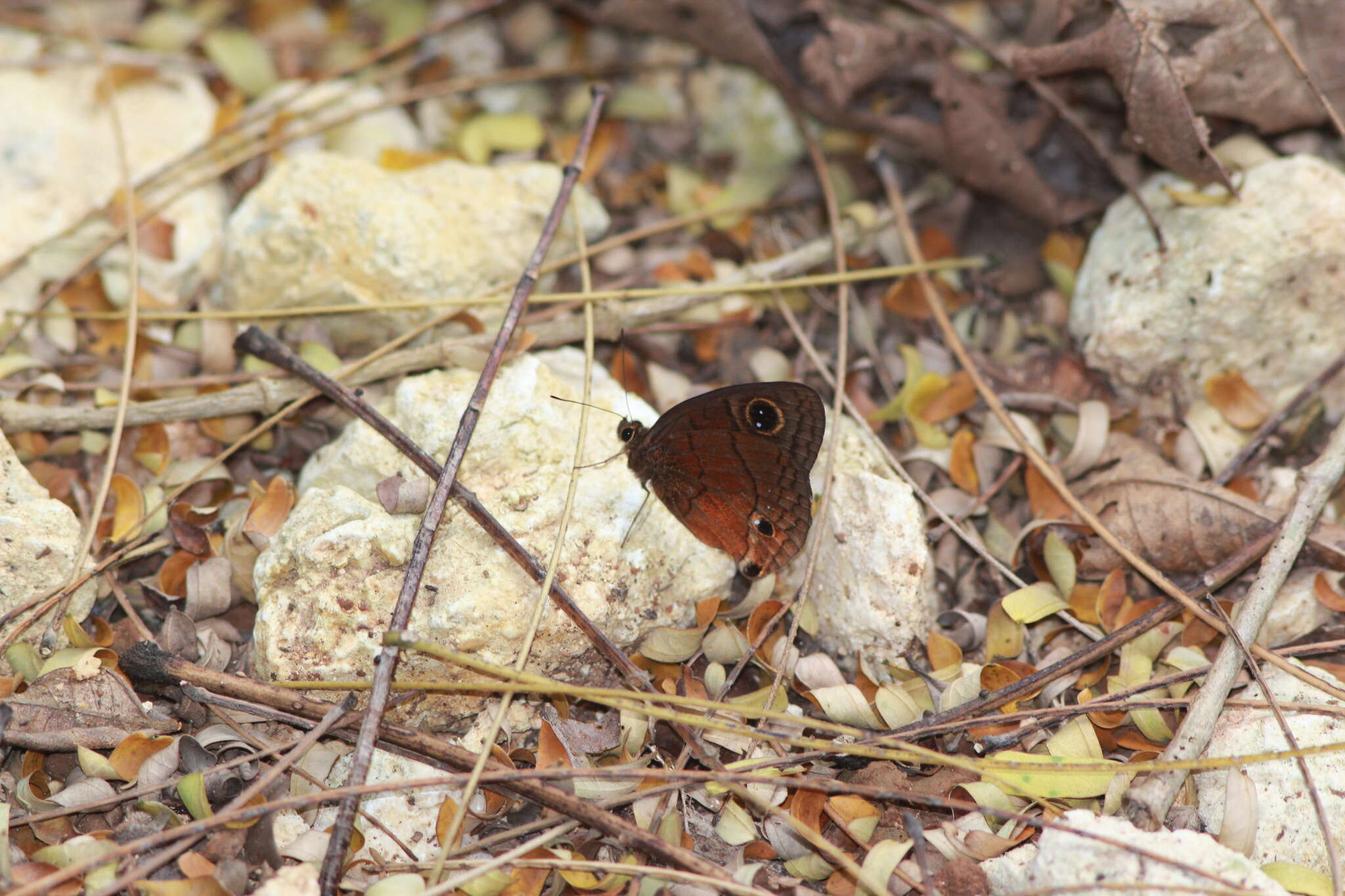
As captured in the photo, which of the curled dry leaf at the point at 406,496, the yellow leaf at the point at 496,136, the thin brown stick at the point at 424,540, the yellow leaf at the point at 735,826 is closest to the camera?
the thin brown stick at the point at 424,540

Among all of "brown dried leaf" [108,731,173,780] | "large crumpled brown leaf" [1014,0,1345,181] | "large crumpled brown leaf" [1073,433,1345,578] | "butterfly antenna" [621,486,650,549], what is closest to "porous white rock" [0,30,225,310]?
"brown dried leaf" [108,731,173,780]

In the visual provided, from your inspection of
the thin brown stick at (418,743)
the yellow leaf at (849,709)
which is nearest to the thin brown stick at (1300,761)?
the yellow leaf at (849,709)

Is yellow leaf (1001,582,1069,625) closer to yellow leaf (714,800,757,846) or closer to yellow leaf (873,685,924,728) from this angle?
yellow leaf (873,685,924,728)

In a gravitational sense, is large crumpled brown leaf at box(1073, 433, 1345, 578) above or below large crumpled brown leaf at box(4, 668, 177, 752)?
below

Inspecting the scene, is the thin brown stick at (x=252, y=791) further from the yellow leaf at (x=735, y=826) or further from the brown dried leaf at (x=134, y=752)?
the yellow leaf at (x=735, y=826)

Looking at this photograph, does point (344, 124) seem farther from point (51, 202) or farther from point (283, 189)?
point (51, 202)

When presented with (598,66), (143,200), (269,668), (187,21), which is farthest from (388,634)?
(187,21)
